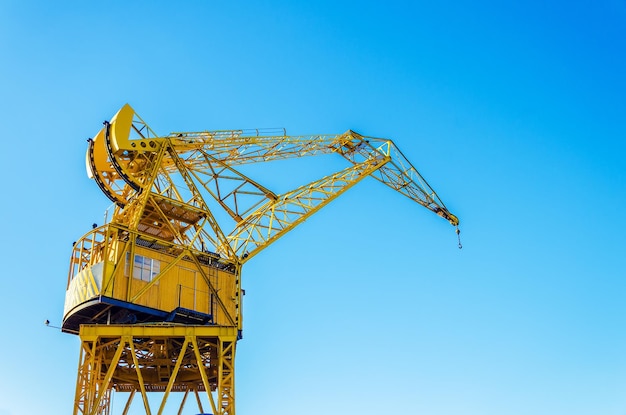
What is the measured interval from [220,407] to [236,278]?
9396 mm

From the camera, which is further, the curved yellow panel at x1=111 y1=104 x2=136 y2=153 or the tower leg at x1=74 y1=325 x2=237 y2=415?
the curved yellow panel at x1=111 y1=104 x2=136 y2=153

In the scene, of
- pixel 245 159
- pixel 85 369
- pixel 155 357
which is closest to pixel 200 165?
pixel 245 159

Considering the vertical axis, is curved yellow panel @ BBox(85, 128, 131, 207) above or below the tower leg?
above

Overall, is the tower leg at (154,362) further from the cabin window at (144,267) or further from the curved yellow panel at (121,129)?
the curved yellow panel at (121,129)

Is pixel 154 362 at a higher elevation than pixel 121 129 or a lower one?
lower

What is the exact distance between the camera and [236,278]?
47.9m

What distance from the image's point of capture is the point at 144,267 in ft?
142

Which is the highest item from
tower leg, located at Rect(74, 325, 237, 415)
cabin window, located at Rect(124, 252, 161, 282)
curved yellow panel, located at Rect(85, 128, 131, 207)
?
curved yellow panel, located at Rect(85, 128, 131, 207)

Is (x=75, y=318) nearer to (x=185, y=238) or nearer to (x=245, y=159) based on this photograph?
(x=185, y=238)

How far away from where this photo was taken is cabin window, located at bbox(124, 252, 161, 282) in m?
42.5

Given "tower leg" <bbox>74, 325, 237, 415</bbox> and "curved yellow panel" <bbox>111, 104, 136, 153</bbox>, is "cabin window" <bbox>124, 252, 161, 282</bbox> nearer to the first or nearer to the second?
"tower leg" <bbox>74, 325, 237, 415</bbox>

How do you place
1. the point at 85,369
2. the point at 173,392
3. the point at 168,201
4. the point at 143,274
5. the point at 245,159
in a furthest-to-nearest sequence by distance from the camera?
the point at 245,159
the point at 173,392
the point at 168,201
the point at 143,274
the point at 85,369

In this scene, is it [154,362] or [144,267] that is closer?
[144,267]

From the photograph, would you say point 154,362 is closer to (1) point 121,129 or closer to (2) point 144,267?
(2) point 144,267
